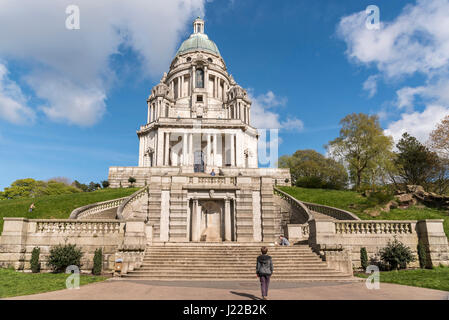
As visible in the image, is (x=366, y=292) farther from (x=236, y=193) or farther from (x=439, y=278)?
(x=236, y=193)

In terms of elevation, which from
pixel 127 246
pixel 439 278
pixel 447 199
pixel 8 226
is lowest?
pixel 439 278

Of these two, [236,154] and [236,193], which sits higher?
[236,154]

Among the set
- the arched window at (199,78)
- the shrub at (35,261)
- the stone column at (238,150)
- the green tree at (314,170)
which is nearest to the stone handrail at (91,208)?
the shrub at (35,261)

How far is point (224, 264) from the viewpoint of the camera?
15078 millimetres

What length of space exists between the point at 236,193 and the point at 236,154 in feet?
106

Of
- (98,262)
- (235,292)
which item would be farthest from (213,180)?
(235,292)

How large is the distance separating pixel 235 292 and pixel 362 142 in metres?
39.6

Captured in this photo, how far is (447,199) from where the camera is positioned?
26781 mm

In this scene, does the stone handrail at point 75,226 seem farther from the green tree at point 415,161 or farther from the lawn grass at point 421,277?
the green tree at point 415,161

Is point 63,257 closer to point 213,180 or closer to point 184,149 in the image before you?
point 213,180

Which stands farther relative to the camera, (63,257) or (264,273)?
(63,257)

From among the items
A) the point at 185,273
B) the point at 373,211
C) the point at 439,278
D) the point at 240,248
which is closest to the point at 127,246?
the point at 185,273

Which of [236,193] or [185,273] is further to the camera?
[236,193]
